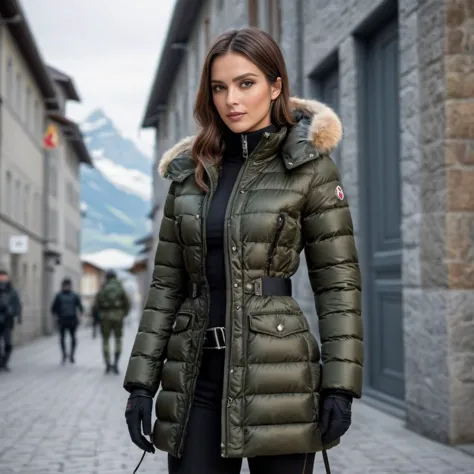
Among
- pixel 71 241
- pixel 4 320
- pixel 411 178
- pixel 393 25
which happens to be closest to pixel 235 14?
pixel 4 320

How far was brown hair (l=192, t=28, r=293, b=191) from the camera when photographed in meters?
3.00

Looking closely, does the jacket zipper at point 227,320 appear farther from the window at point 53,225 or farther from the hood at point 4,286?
the window at point 53,225

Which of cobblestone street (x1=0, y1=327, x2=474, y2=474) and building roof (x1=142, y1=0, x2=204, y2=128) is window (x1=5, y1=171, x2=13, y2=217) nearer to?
building roof (x1=142, y1=0, x2=204, y2=128)

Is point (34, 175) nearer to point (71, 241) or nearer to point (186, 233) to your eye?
point (71, 241)

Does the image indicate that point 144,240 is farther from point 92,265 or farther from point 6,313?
point 6,313

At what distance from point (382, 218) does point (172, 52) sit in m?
23.0

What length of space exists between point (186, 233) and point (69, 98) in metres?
46.9

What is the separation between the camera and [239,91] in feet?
9.93

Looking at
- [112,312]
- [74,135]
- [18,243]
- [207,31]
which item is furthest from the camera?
[74,135]

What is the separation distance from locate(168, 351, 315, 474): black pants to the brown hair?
581 millimetres

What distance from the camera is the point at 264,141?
3047 millimetres

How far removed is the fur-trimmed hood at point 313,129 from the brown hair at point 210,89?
63 millimetres

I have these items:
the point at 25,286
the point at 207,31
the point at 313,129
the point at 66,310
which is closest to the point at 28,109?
the point at 25,286

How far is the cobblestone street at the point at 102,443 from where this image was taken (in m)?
6.69
